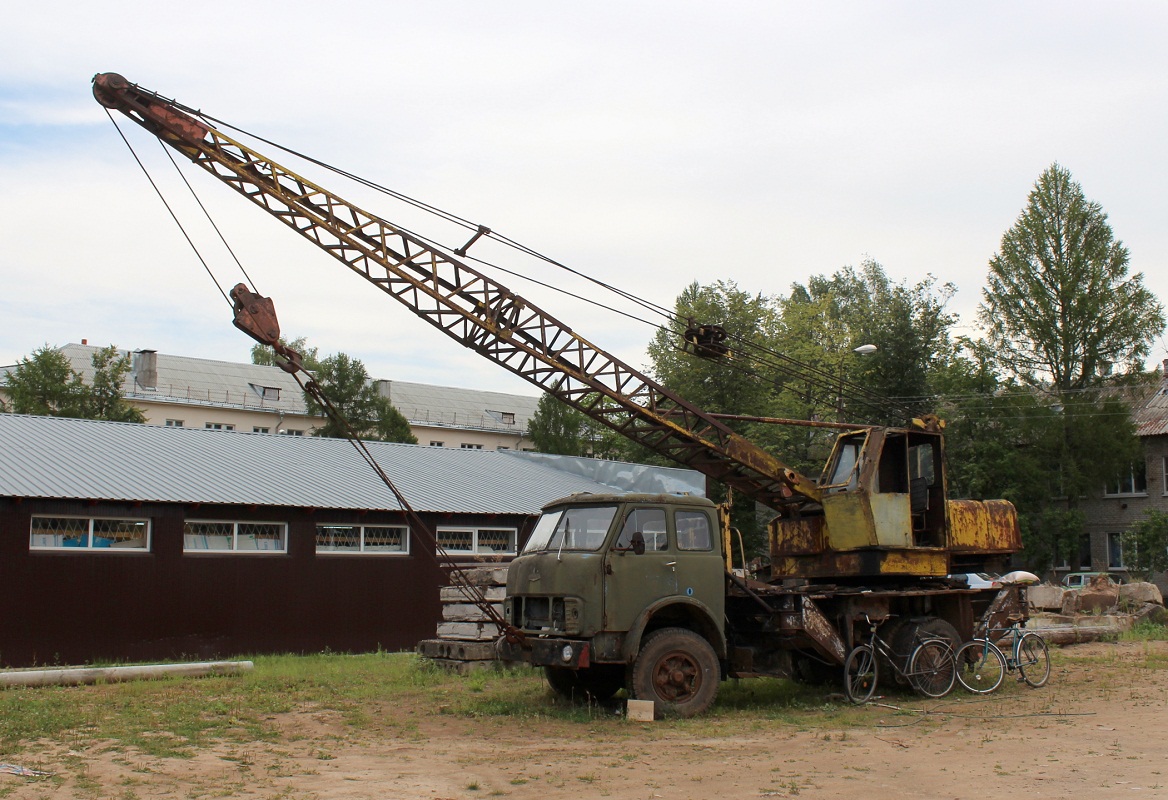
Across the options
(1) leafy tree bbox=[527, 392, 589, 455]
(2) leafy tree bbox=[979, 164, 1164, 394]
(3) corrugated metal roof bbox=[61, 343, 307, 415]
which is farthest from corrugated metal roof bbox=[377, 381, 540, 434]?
(2) leafy tree bbox=[979, 164, 1164, 394]

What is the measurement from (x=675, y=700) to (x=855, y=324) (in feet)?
165

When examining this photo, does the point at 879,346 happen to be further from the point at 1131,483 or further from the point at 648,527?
the point at 648,527

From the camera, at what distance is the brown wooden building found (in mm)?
19219

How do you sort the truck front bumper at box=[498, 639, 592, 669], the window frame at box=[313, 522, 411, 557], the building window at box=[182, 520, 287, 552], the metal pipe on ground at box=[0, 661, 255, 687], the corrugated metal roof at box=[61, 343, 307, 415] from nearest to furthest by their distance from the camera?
the truck front bumper at box=[498, 639, 592, 669]
the metal pipe on ground at box=[0, 661, 255, 687]
the building window at box=[182, 520, 287, 552]
the window frame at box=[313, 522, 411, 557]
the corrugated metal roof at box=[61, 343, 307, 415]

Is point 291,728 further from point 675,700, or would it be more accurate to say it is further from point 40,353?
point 40,353

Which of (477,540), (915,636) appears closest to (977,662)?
(915,636)

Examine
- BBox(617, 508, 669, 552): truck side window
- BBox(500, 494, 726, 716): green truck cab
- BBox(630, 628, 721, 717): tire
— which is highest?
BBox(617, 508, 669, 552): truck side window

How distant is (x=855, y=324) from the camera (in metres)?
61.0

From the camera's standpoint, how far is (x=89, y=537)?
19.8 meters

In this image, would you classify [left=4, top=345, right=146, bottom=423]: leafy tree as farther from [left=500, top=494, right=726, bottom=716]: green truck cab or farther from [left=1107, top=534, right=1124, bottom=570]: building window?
[left=1107, top=534, right=1124, bottom=570]: building window

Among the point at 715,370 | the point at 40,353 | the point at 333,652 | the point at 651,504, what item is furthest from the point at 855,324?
the point at 651,504

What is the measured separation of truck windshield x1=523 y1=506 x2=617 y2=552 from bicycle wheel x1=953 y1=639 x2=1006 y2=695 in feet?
17.9

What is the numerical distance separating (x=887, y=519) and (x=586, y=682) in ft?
15.6

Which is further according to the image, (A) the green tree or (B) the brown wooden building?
(A) the green tree
